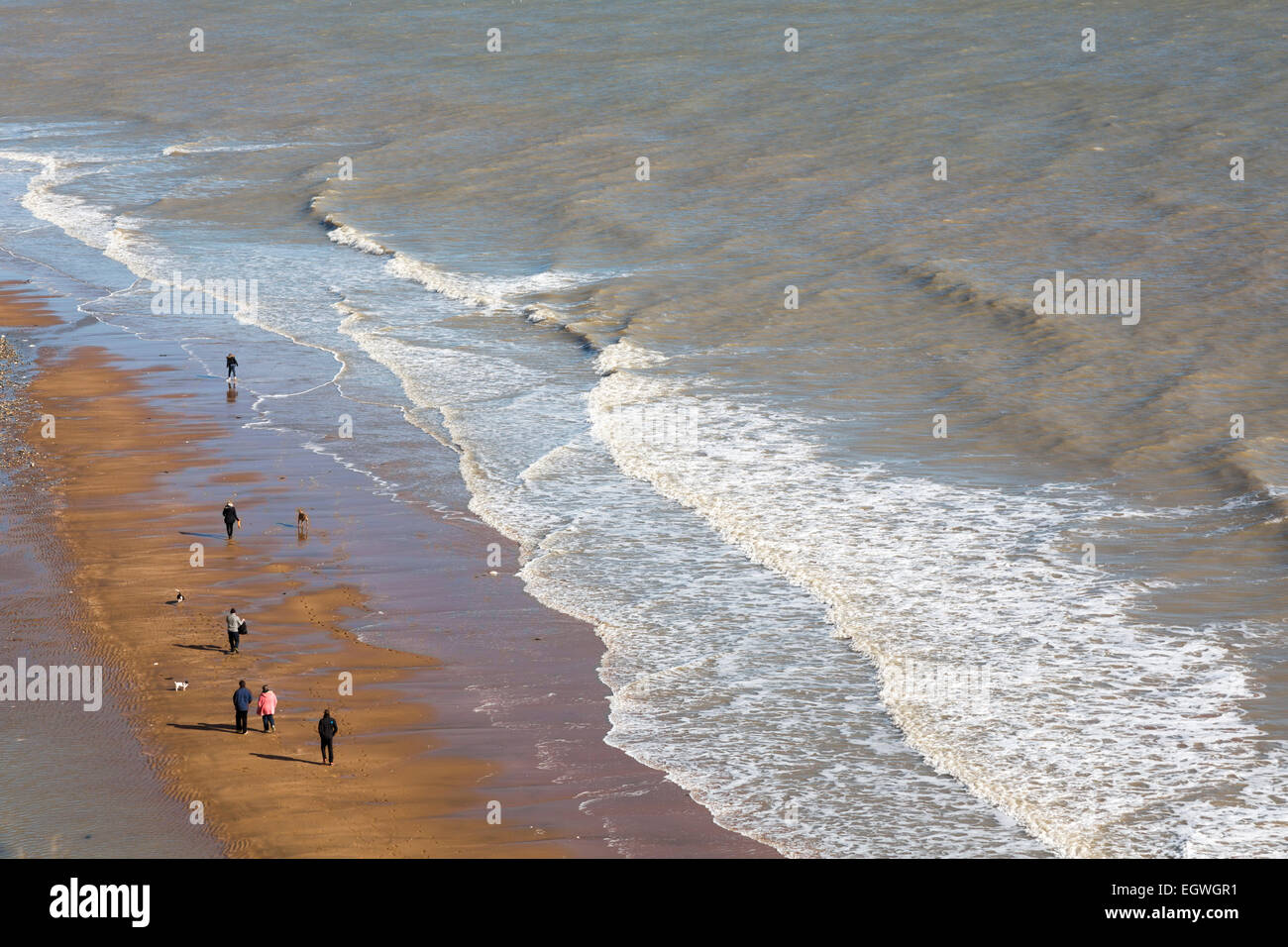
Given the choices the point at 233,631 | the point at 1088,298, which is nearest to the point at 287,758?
the point at 233,631

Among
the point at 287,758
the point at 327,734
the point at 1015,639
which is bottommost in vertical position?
the point at 287,758

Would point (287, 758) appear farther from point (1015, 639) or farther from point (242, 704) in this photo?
point (1015, 639)

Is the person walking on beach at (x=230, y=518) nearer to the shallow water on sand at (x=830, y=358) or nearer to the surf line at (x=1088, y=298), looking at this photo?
the shallow water on sand at (x=830, y=358)

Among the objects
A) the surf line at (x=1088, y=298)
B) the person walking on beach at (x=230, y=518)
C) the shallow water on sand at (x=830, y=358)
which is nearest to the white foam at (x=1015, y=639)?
the shallow water on sand at (x=830, y=358)

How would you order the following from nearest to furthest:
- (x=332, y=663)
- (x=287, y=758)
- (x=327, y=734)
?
(x=327, y=734)
(x=287, y=758)
(x=332, y=663)

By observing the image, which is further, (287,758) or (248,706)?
(248,706)

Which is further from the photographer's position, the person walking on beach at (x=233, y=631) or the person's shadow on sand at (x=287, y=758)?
the person walking on beach at (x=233, y=631)

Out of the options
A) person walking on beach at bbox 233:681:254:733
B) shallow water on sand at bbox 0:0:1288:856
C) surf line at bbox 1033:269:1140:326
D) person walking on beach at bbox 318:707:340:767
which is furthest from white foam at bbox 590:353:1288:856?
surf line at bbox 1033:269:1140:326

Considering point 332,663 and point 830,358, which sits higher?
point 830,358
